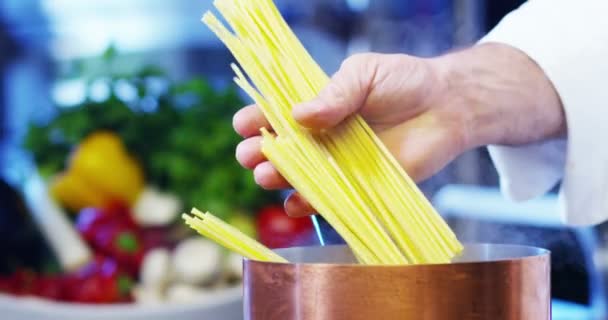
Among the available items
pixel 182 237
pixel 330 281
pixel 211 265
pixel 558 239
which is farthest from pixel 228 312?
pixel 330 281

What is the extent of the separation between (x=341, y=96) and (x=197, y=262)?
0.97 metres

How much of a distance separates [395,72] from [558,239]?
0.83 metres

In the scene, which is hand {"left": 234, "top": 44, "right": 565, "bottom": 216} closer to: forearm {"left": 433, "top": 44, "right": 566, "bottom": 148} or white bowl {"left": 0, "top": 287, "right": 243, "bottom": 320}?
forearm {"left": 433, "top": 44, "right": 566, "bottom": 148}

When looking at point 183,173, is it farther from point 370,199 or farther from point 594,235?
point 370,199

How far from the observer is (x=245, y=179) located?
157cm

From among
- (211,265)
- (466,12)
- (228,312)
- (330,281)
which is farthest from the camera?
(466,12)

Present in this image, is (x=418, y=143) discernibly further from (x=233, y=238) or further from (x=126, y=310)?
(x=126, y=310)

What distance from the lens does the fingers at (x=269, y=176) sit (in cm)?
57

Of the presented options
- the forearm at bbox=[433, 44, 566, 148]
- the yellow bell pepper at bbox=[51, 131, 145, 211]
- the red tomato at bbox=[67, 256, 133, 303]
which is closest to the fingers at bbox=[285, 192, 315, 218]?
the forearm at bbox=[433, 44, 566, 148]

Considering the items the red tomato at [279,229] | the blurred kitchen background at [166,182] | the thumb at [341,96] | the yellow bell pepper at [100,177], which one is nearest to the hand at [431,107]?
the thumb at [341,96]

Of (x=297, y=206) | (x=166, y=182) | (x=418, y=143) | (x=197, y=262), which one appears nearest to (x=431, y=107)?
(x=418, y=143)

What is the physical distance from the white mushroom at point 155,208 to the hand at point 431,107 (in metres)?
0.87

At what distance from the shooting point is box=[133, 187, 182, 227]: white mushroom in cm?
154

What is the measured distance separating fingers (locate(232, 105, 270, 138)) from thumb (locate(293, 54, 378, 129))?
2.4 inches
